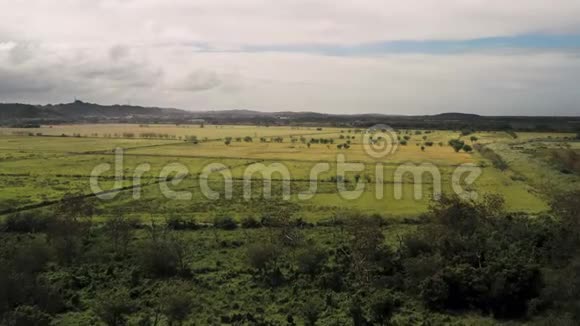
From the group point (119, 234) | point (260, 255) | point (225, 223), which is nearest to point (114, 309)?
point (260, 255)

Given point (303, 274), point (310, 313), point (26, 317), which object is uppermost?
point (26, 317)

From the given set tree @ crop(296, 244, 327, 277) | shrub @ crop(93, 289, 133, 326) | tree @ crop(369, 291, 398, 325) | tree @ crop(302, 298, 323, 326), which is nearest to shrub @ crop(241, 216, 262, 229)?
tree @ crop(296, 244, 327, 277)

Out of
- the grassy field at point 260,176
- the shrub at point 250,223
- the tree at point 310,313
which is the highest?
the grassy field at point 260,176

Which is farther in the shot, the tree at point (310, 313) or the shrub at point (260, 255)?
the shrub at point (260, 255)

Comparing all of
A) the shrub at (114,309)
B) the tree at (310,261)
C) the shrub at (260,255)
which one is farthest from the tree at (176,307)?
the tree at (310,261)

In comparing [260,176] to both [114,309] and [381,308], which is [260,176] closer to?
[381,308]

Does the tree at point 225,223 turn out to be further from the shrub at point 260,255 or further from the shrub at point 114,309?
the shrub at point 114,309

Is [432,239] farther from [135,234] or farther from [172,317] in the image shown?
[135,234]

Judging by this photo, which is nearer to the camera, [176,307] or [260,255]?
[176,307]

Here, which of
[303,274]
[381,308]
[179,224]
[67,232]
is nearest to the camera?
[381,308]

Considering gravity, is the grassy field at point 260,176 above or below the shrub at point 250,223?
above

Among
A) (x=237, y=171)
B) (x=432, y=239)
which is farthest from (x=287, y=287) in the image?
(x=237, y=171)
